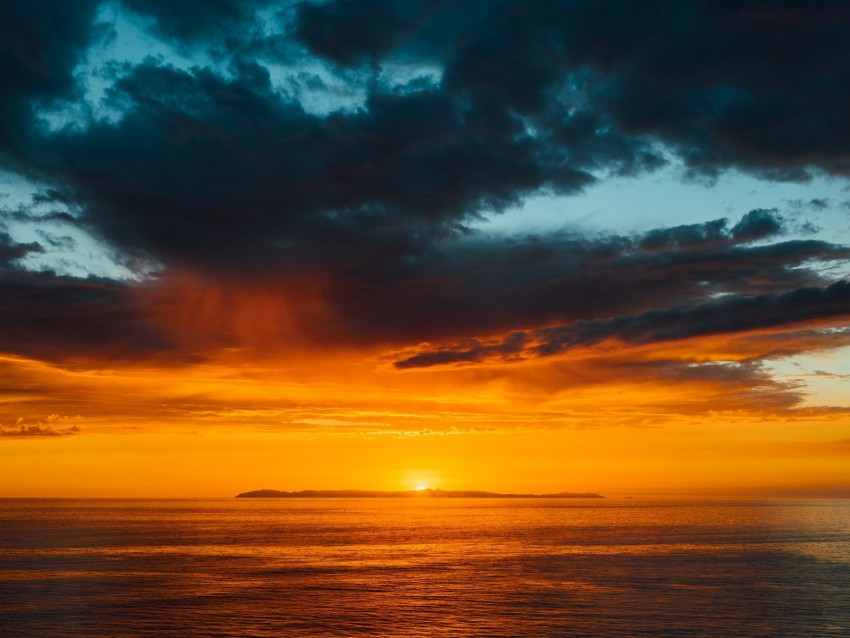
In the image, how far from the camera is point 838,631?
56.9 meters

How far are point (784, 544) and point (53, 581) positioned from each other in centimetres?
11688

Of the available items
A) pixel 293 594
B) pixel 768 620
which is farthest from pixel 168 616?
pixel 768 620

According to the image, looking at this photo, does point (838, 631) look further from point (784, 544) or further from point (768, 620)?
point (784, 544)

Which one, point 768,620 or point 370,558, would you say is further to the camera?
point 370,558

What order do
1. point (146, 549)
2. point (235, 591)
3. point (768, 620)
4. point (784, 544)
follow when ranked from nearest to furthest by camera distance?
point (768, 620) < point (235, 591) < point (146, 549) < point (784, 544)

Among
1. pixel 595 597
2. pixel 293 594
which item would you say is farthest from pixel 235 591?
pixel 595 597

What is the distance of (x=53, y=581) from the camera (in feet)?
274

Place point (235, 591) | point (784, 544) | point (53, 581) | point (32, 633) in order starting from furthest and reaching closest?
point (784, 544)
point (53, 581)
point (235, 591)
point (32, 633)

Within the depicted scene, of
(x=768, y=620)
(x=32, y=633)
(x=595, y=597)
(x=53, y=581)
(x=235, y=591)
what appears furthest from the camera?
(x=53, y=581)

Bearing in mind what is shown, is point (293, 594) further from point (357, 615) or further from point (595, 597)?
point (595, 597)

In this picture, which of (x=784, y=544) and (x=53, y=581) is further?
(x=784, y=544)

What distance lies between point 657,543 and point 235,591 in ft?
288

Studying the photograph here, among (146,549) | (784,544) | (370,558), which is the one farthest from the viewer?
(784,544)

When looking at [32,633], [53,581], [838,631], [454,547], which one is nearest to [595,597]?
[838,631]
